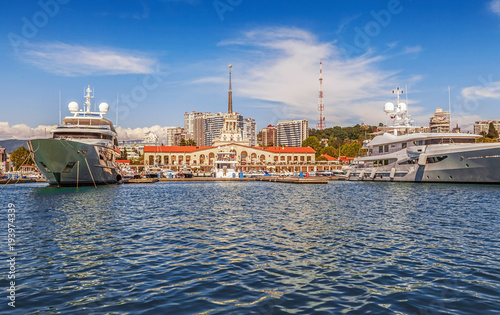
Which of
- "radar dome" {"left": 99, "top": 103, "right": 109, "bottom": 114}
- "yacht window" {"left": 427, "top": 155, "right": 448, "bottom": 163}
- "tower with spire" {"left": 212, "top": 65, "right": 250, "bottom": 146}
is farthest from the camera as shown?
"tower with spire" {"left": 212, "top": 65, "right": 250, "bottom": 146}

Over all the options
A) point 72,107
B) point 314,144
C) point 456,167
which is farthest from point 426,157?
point 314,144

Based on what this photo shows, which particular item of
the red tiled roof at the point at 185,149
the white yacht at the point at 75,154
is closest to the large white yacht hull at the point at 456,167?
the white yacht at the point at 75,154

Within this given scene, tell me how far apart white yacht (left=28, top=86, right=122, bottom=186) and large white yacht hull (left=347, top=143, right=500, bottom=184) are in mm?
52390

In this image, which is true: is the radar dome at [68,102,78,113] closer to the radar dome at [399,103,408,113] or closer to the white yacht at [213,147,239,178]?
the white yacht at [213,147,239,178]

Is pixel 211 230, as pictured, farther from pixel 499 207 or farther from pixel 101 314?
pixel 499 207

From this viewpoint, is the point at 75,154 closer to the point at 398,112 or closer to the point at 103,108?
the point at 103,108

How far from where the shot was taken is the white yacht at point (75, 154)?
44.4 meters

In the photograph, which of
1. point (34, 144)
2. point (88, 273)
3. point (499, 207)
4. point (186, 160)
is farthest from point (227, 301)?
point (186, 160)

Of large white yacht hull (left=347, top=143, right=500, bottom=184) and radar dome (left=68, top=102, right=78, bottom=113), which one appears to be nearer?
large white yacht hull (left=347, top=143, right=500, bottom=184)

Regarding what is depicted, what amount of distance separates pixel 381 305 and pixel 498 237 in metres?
10.6

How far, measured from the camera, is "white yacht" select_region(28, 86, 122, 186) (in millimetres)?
44447

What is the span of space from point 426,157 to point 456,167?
18.1 ft

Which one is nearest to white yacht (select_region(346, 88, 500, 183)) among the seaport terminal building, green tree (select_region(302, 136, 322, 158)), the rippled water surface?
the rippled water surface

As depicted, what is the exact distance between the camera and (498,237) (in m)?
15.1
